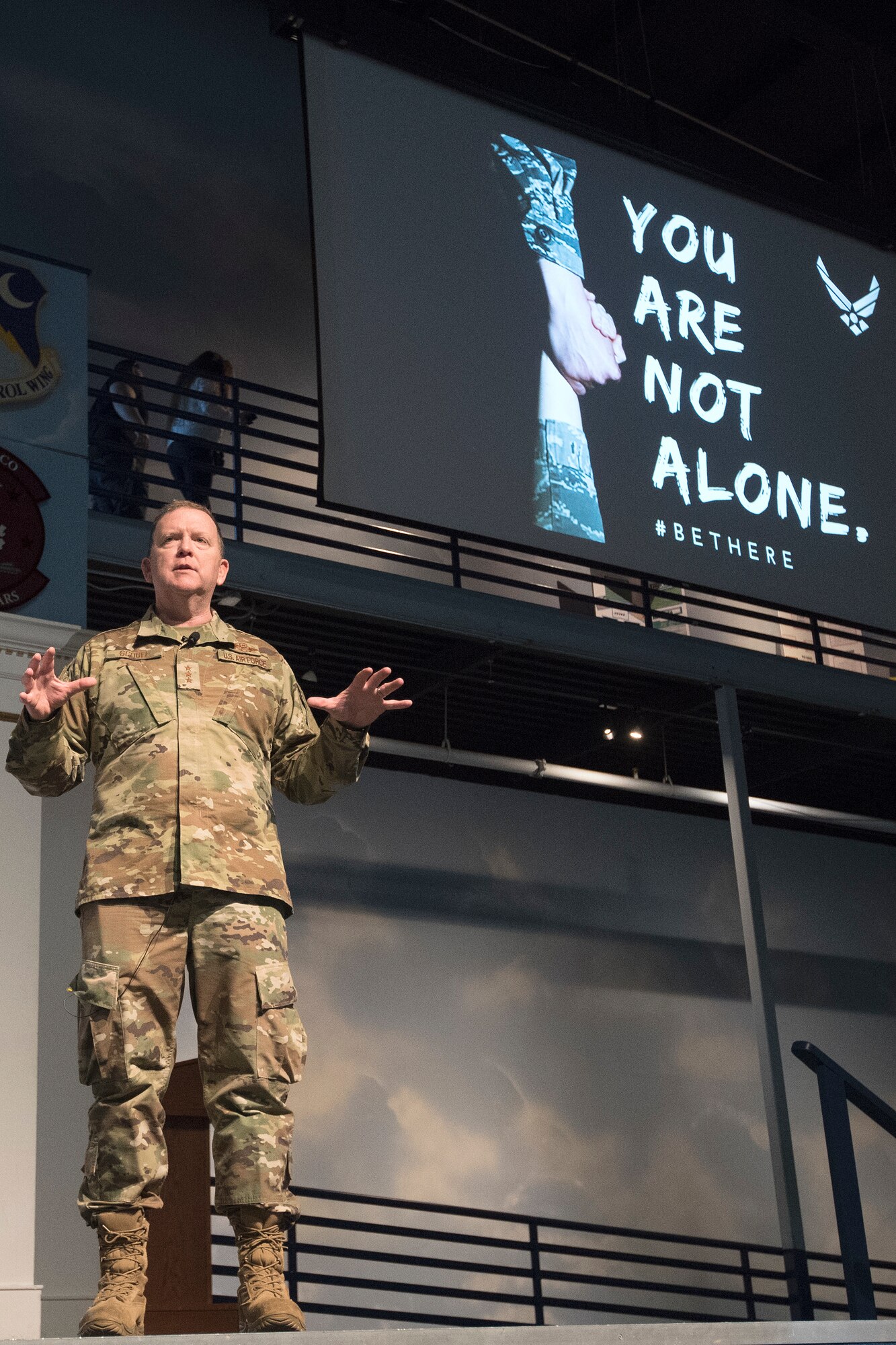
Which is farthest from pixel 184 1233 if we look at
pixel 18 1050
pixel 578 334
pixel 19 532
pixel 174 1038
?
pixel 578 334

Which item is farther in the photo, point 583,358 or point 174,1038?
point 583,358

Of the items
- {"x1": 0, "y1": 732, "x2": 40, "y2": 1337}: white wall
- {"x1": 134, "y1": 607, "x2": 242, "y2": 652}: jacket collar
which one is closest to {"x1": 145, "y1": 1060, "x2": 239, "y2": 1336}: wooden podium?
Answer: {"x1": 0, "y1": 732, "x2": 40, "y2": 1337}: white wall

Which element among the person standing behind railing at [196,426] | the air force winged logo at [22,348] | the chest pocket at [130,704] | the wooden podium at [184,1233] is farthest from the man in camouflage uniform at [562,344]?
the chest pocket at [130,704]

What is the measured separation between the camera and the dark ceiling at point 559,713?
6.98 metres

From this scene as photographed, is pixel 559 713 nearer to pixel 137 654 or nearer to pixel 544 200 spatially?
pixel 544 200

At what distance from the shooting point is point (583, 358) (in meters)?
6.68

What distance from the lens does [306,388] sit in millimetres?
9430

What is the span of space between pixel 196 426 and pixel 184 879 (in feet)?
15.8

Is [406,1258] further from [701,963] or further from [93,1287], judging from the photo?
[701,963]

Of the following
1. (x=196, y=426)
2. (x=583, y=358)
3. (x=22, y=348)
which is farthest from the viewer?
(x=196, y=426)

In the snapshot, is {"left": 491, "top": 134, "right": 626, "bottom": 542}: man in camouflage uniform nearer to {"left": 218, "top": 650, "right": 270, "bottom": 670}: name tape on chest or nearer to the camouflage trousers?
{"left": 218, "top": 650, "right": 270, "bottom": 670}: name tape on chest

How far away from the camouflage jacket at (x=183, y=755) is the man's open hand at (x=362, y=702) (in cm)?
2

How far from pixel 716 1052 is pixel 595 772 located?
6.52ft

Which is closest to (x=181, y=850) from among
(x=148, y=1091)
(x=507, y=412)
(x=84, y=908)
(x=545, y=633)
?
(x=84, y=908)
